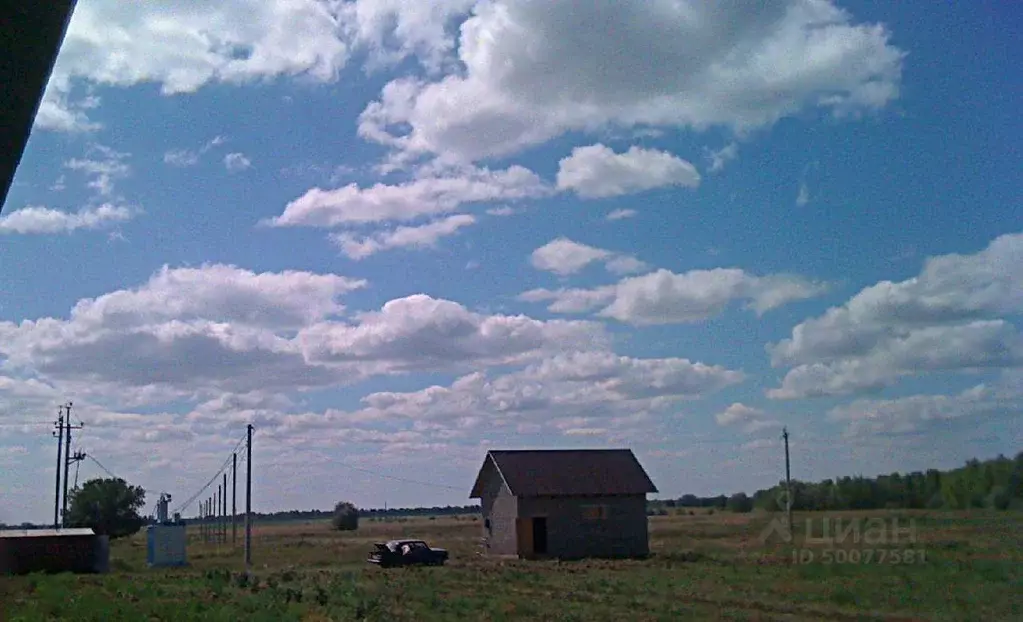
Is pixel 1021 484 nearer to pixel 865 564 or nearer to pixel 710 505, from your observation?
pixel 865 564

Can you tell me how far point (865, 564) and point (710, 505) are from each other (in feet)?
268

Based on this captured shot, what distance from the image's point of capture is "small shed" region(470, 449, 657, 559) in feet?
157

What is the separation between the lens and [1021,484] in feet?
84.9

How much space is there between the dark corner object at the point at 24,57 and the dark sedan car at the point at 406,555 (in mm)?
39779

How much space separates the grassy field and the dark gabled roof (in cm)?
691

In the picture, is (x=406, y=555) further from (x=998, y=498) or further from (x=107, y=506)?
(x=107, y=506)

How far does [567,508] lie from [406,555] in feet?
27.5

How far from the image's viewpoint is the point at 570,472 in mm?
49969

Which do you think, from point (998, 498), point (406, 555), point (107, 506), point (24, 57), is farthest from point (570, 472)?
point (24, 57)

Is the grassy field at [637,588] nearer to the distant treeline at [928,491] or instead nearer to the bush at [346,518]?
the distant treeline at [928,491]

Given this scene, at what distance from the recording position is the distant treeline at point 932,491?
2611 centimetres

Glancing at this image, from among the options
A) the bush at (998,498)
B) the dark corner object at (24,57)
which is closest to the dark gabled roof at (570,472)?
the bush at (998,498)

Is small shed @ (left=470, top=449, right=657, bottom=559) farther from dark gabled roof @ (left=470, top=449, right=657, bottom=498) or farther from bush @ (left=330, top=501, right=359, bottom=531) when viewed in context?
bush @ (left=330, top=501, right=359, bottom=531)

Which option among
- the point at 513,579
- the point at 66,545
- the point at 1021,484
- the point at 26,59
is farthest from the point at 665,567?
the point at 26,59
